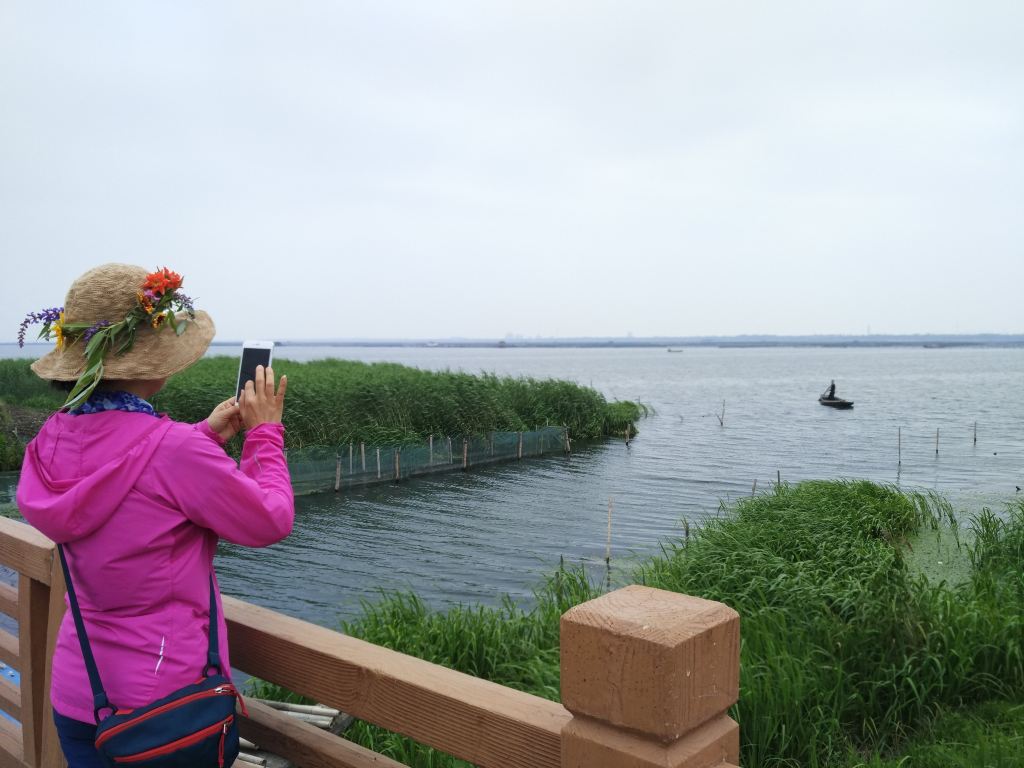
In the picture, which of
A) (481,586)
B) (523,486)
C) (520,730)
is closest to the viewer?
(520,730)

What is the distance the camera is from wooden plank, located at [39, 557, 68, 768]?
8.11 feet

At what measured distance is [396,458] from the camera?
25734 millimetres

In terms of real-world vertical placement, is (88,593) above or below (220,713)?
above

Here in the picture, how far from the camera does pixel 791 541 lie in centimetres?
1126

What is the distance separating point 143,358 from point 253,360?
30cm

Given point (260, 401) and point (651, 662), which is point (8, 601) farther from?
point (651, 662)

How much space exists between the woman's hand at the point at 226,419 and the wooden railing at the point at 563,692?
0.52 meters

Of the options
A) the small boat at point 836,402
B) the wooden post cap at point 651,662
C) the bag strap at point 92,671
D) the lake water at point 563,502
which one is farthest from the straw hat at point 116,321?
the small boat at point 836,402

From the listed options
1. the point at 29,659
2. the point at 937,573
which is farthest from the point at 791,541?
the point at 29,659

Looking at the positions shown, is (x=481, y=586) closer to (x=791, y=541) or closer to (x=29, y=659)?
(x=791, y=541)

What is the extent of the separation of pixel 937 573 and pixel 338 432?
19.0 metres

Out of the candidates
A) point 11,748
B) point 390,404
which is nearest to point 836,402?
point 390,404

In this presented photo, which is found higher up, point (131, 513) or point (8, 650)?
point (131, 513)

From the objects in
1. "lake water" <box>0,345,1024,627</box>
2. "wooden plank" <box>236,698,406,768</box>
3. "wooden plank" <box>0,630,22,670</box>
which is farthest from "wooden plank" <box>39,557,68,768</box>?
"lake water" <box>0,345,1024,627</box>
